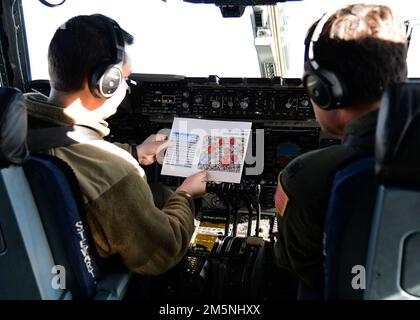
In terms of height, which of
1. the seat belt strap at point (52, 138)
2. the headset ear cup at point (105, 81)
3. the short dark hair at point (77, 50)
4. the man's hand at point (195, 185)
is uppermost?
the short dark hair at point (77, 50)

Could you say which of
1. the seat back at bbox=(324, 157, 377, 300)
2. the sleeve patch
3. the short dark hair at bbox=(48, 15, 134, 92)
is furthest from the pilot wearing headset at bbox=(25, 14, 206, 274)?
the seat back at bbox=(324, 157, 377, 300)

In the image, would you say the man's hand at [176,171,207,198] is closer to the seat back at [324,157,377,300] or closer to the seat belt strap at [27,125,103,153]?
the seat belt strap at [27,125,103,153]

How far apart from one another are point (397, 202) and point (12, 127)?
1016 millimetres

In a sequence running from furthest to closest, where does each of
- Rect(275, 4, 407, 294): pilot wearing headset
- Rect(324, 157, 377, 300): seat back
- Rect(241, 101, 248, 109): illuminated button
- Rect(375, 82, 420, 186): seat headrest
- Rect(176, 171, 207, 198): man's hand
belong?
1. Rect(241, 101, 248, 109): illuminated button
2. Rect(176, 171, 207, 198): man's hand
3. Rect(275, 4, 407, 294): pilot wearing headset
4. Rect(324, 157, 377, 300): seat back
5. Rect(375, 82, 420, 186): seat headrest

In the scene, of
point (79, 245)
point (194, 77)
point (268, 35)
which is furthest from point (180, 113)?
point (79, 245)

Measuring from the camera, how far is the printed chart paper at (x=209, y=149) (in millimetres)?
2107

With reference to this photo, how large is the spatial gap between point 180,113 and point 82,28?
110 centimetres

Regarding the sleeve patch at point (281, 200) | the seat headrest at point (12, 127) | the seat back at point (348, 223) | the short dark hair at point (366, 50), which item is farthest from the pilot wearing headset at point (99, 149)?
the short dark hair at point (366, 50)

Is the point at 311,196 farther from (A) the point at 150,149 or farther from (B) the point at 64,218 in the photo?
(A) the point at 150,149

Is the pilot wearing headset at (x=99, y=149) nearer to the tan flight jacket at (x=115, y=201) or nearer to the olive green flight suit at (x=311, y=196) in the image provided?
the tan flight jacket at (x=115, y=201)

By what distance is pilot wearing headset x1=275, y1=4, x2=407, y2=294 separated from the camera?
1.12 metres

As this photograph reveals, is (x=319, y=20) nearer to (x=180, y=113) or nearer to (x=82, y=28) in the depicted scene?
(x=82, y=28)

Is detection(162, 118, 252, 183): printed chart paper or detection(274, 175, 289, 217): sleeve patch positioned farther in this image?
detection(162, 118, 252, 183): printed chart paper

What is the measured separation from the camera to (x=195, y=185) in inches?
75.0
